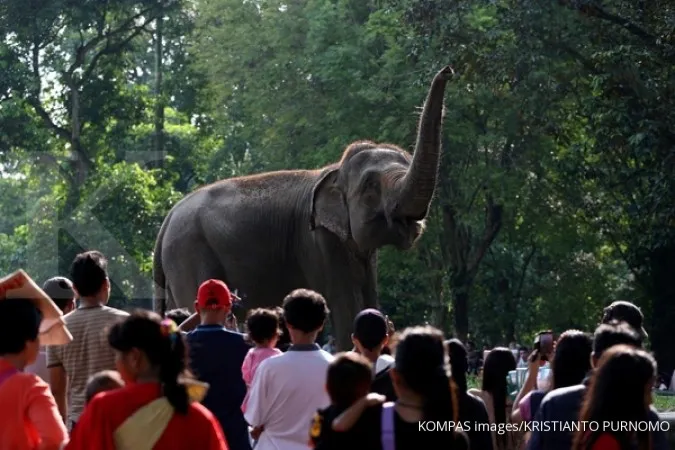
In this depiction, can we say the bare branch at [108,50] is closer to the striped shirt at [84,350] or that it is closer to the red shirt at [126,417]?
the striped shirt at [84,350]

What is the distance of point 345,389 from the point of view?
20.9 ft

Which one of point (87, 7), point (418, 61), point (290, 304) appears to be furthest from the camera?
point (87, 7)

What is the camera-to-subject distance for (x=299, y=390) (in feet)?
26.7

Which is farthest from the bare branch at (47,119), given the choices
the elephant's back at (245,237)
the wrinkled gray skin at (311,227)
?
the elephant's back at (245,237)

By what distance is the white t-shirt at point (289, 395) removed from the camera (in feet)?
26.7

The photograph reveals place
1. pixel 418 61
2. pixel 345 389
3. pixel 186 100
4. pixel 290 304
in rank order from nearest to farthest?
pixel 345 389
pixel 290 304
pixel 418 61
pixel 186 100

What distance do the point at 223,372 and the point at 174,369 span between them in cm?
303

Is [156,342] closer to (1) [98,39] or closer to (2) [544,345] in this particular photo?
A: (2) [544,345]

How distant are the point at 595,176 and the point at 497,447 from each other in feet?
61.8

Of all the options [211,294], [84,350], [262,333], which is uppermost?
[211,294]

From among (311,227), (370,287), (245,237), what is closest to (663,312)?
(245,237)

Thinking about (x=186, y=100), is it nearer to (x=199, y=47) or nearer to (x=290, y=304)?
(x=199, y=47)

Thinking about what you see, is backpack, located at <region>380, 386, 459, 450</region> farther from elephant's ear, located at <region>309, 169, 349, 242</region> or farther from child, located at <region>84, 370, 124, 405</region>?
elephant's ear, located at <region>309, 169, 349, 242</region>

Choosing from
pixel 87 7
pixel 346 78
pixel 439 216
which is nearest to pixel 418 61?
pixel 346 78
